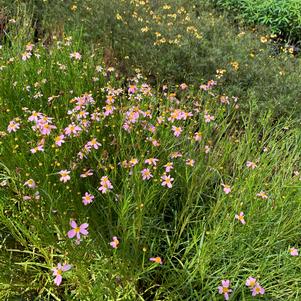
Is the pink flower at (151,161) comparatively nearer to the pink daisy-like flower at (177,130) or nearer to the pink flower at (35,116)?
the pink daisy-like flower at (177,130)

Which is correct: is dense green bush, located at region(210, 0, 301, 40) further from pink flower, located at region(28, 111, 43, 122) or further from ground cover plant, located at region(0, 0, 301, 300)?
pink flower, located at region(28, 111, 43, 122)

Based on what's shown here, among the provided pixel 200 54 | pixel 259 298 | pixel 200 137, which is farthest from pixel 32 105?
pixel 200 54

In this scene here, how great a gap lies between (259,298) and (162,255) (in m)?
0.51

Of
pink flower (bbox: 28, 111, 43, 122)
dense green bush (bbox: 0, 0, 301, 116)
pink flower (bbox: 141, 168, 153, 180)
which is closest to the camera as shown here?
pink flower (bbox: 141, 168, 153, 180)

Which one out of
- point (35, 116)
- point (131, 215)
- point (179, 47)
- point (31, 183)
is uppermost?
point (35, 116)

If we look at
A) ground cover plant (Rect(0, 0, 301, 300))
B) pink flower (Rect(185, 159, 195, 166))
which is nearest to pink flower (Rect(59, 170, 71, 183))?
ground cover plant (Rect(0, 0, 301, 300))

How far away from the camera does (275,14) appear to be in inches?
209

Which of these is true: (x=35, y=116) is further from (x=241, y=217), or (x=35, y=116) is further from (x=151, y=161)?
(x=241, y=217)

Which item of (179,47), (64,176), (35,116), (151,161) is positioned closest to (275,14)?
(179,47)

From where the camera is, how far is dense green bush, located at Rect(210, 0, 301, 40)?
5.26 meters

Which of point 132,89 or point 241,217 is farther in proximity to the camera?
point 132,89

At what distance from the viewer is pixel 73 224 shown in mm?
1631

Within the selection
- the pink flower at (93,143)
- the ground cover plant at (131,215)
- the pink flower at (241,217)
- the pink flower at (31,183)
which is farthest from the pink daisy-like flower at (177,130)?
the pink flower at (31,183)

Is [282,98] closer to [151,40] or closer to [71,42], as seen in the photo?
[151,40]
